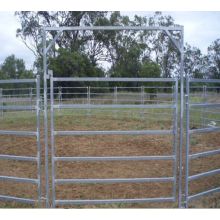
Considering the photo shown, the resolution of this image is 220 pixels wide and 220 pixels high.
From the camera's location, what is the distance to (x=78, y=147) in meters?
8.74

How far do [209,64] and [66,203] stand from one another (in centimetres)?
3984

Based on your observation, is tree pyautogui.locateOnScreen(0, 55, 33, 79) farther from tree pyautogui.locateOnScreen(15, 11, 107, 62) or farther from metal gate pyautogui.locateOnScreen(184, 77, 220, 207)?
metal gate pyautogui.locateOnScreen(184, 77, 220, 207)

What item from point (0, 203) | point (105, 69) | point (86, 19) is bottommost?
point (0, 203)

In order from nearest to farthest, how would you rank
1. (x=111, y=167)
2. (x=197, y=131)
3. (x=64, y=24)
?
(x=197, y=131)
(x=111, y=167)
(x=64, y=24)

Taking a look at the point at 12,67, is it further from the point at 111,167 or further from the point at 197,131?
the point at 197,131

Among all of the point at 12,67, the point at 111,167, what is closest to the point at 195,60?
the point at 12,67

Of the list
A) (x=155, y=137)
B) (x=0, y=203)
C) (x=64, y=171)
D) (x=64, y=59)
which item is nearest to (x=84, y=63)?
(x=64, y=59)

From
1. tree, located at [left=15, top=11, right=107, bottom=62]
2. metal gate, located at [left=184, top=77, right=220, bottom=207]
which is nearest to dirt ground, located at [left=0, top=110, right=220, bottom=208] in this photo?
metal gate, located at [left=184, top=77, right=220, bottom=207]

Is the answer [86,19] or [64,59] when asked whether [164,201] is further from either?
[86,19]

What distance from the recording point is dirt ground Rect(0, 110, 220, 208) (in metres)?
5.45

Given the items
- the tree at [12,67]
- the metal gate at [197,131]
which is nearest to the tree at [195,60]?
the tree at [12,67]

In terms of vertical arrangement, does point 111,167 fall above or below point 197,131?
below

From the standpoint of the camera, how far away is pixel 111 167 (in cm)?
706

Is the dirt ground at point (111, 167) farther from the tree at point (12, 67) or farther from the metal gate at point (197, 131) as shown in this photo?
the tree at point (12, 67)
